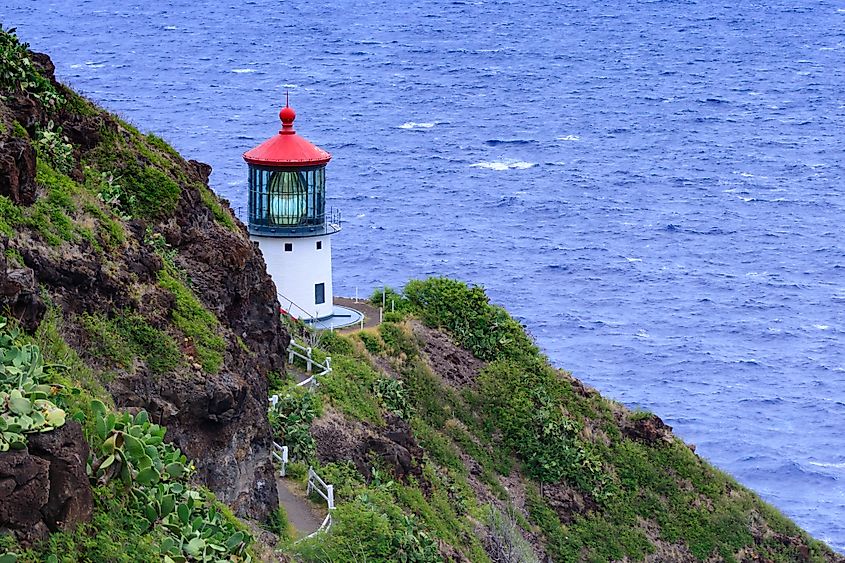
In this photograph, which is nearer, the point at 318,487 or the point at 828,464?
the point at 318,487

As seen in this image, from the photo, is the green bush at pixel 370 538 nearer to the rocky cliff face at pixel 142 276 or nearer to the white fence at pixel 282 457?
the rocky cliff face at pixel 142 276

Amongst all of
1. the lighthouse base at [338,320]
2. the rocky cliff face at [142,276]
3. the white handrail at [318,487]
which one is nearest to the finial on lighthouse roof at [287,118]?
the lighthouse base at [338,320]

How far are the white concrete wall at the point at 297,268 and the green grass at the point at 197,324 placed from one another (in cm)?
1730

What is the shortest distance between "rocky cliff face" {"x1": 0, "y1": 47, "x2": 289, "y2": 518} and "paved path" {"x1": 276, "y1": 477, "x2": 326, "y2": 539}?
4.61 feet

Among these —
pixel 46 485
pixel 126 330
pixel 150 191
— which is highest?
pixel 150 191

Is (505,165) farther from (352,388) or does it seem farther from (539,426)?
(352,388)

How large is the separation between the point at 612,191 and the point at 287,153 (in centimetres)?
6329

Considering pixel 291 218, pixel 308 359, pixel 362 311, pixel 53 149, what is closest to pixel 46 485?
pixel 53 149

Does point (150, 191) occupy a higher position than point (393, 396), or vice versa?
point (150, 191)

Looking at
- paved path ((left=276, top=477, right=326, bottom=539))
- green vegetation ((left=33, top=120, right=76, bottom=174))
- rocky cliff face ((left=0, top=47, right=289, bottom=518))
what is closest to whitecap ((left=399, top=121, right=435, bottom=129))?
rocky cliff face ((left=0, top=47, right=289, bottom=518))

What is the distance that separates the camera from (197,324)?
22797 mm

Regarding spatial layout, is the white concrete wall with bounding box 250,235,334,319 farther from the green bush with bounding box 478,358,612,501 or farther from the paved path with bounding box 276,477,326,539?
the paved path with bounding box 276,477,326,539

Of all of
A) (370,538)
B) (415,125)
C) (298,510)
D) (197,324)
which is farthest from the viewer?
(415,125)

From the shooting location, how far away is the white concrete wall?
4112cm
